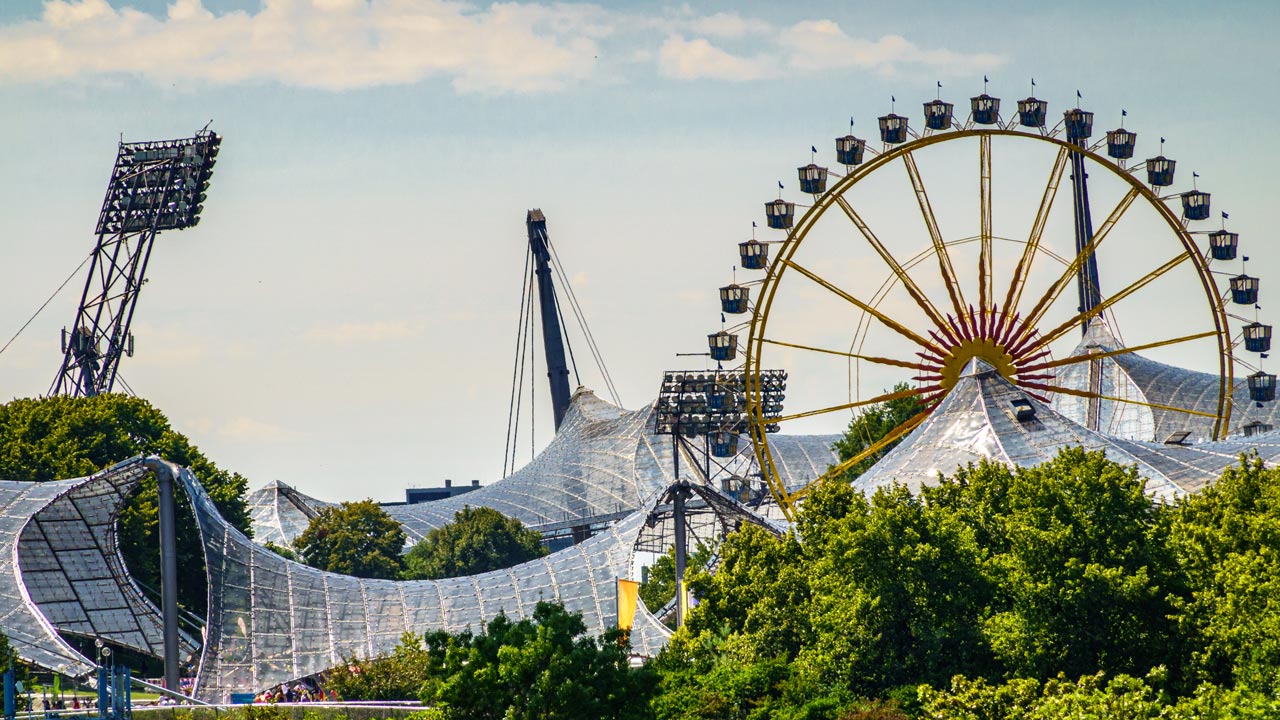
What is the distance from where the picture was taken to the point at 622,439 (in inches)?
5069

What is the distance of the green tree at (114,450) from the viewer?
8539 cm

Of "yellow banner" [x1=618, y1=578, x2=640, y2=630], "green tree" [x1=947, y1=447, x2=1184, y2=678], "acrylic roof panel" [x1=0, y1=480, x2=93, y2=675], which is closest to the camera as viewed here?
"green tree" [x1=947, y1=447, x2=1184, y2=678]

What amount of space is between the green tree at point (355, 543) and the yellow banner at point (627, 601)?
43833 millimetres

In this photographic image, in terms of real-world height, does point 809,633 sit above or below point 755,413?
below

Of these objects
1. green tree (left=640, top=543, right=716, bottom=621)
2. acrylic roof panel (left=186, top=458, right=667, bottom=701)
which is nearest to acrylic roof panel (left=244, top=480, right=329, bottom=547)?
green tree (left=640, top=543, right=716, bottom=621)

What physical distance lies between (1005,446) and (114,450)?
42.3m

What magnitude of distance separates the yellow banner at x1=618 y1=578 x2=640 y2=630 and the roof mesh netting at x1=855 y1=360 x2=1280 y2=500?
9.97 m

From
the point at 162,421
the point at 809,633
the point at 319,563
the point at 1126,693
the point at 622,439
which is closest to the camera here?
the point at 1126,693

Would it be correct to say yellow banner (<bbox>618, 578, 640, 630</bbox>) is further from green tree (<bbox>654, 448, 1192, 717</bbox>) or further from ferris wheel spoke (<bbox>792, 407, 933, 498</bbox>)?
green tree (<bbox>654, 448, 1192, 717</bbox>)

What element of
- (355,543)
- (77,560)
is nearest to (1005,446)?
(77,560)

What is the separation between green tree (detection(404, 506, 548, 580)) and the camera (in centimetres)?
11156

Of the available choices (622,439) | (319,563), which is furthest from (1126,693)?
(622,439)

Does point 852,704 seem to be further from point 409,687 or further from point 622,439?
point 622,439

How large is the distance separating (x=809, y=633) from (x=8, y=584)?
104ft
